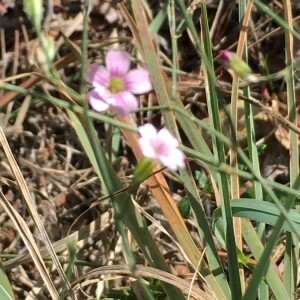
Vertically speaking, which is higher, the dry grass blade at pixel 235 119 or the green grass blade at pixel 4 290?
the dry grass blade at pixel 235 119

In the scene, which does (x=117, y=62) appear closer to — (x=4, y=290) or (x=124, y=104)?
(x=124, y=104)

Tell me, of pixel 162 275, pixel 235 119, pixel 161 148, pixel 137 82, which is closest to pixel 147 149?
pixel 161 148

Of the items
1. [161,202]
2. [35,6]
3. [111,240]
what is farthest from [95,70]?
[111,240]

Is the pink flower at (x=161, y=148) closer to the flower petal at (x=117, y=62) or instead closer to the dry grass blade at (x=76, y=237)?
the flower petal at (x=117, y=62)

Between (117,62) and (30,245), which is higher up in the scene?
(117,62)

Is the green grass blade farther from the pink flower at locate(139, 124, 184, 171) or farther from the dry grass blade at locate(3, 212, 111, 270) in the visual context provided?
the pink flower at locate(139, 124, 184, 171)

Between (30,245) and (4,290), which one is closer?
(4,290)

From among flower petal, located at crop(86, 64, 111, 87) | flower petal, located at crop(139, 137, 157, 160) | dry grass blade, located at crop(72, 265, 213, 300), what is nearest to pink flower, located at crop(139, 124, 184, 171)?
flower petal, located at crop(139, 137, 157, 160)

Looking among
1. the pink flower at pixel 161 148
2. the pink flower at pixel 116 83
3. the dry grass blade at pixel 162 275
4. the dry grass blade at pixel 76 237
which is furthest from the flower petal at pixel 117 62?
the dry grass blade at pixel 76 237
